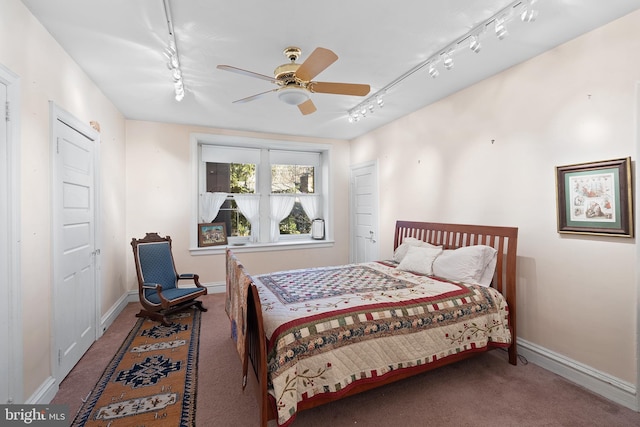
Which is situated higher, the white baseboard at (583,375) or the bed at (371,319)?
the bed at (371,319)

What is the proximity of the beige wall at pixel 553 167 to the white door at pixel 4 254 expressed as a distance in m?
3.61

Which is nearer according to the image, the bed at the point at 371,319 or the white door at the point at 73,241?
the bed at the point at 371,319

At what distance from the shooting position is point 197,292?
3.80 m

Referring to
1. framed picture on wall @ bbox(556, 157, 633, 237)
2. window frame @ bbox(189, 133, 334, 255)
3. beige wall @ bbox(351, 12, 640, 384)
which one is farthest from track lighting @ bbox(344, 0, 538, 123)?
window frame @ bbox(189, 133, 334, 255)

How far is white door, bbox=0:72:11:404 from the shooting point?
5.47 ft

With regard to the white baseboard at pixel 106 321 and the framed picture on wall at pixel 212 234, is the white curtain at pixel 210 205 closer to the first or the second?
the framed picture on wall at pixel 212 234

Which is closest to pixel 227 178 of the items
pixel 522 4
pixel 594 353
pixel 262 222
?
pixel 262 222

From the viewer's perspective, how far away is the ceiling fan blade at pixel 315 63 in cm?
185

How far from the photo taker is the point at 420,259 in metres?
3.20

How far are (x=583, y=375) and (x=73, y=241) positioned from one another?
4548 millimetres

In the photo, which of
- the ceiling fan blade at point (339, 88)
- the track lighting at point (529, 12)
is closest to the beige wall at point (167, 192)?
the ceiling fan blade at point (339, 88)

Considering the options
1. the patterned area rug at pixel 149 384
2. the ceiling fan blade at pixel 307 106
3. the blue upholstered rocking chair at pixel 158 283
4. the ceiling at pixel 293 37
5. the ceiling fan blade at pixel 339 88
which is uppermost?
the ceiling at pixel 293 37

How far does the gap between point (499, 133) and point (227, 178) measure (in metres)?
4.16

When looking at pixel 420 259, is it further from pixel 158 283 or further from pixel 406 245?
pixel 158 283
